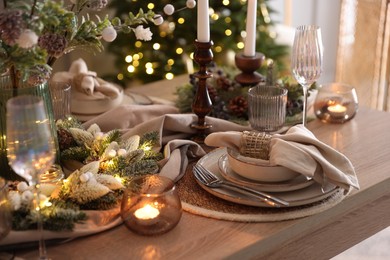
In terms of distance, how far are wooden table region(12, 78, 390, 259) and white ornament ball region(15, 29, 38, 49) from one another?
0.36 metres

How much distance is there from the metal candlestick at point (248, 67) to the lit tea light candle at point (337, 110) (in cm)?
22

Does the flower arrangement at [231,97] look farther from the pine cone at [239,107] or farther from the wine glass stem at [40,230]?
the wine glass stem at [40,230]

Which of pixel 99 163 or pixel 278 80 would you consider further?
pixel 278 80

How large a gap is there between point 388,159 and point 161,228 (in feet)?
2.02

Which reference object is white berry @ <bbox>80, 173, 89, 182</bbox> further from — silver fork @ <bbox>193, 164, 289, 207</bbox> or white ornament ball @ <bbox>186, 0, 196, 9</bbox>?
white ornament ball @ <bbox>186, 0, 196, 9</bbox>

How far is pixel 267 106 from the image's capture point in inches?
61.3

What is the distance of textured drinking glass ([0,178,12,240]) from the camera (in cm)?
109

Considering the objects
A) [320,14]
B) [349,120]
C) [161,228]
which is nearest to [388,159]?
[349,120]

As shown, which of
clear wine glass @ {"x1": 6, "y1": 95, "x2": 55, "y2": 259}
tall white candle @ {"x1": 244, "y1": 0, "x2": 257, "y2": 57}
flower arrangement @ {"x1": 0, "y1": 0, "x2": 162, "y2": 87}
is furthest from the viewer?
tall white candle @ {"x1": 244, "y1": 0, "x2": 257, "y2": 57}

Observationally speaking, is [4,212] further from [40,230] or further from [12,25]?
[12,25]

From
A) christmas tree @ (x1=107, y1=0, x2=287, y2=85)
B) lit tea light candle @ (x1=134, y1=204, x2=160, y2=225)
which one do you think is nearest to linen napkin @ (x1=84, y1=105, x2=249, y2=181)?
lit tea light candle @ (x1=134, y1=204, x2=160, y2=225)

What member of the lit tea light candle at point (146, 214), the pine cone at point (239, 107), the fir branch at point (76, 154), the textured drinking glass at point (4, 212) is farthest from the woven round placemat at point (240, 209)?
the pine cone at point (239, 107)

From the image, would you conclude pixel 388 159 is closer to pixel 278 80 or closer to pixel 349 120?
pixel 349 120

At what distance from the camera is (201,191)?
1.34 metres
